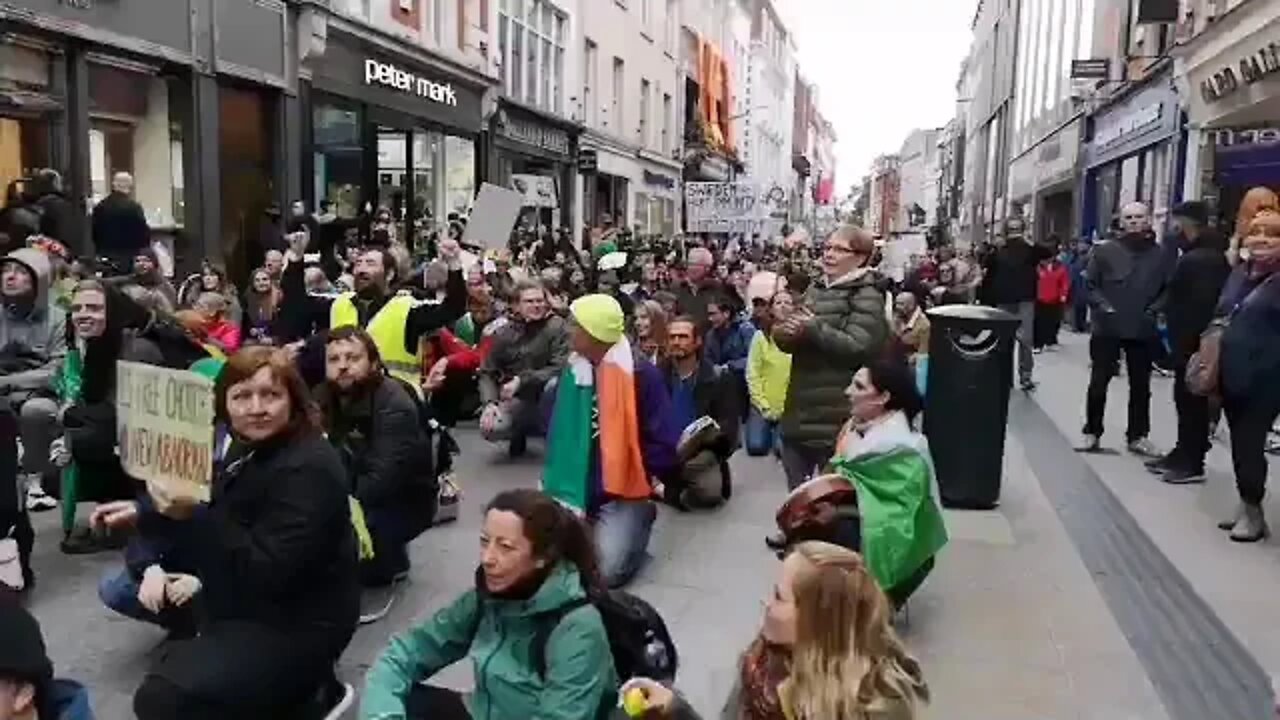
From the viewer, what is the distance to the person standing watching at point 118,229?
11.5 metres

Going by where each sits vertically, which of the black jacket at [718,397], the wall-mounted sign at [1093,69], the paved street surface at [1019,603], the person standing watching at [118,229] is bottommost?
the paved street surface at [1019,603]

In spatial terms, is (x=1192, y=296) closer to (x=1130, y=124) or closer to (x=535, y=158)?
(x=1130, y=124)

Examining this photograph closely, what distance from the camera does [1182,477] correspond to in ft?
27.3

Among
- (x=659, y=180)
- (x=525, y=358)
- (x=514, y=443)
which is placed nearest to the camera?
(x=525, y=358)

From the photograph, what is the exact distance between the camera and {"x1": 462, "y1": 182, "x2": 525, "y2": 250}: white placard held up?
1173 cm

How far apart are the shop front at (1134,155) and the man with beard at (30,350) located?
55.2 ft

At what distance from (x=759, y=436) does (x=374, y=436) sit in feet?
15.5

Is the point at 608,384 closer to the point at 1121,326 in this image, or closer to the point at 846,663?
the point at 846,663

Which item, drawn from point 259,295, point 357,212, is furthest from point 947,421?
point 357,212

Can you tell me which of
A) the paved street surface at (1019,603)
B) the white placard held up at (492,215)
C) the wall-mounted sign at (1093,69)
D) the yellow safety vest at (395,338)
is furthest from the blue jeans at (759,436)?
the wall-mounted sign at (1093,69)

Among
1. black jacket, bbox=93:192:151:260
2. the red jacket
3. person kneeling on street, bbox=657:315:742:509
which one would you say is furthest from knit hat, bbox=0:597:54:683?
the red jacket

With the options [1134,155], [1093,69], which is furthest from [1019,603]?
[1093,69]

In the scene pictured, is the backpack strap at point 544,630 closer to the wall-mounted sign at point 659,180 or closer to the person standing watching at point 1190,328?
the person standing watching at point 1190,328

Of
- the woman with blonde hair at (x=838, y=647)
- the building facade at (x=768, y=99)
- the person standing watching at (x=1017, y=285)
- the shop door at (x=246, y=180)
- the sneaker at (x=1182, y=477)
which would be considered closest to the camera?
the woman with blonde hair at (x=838, y=647)
